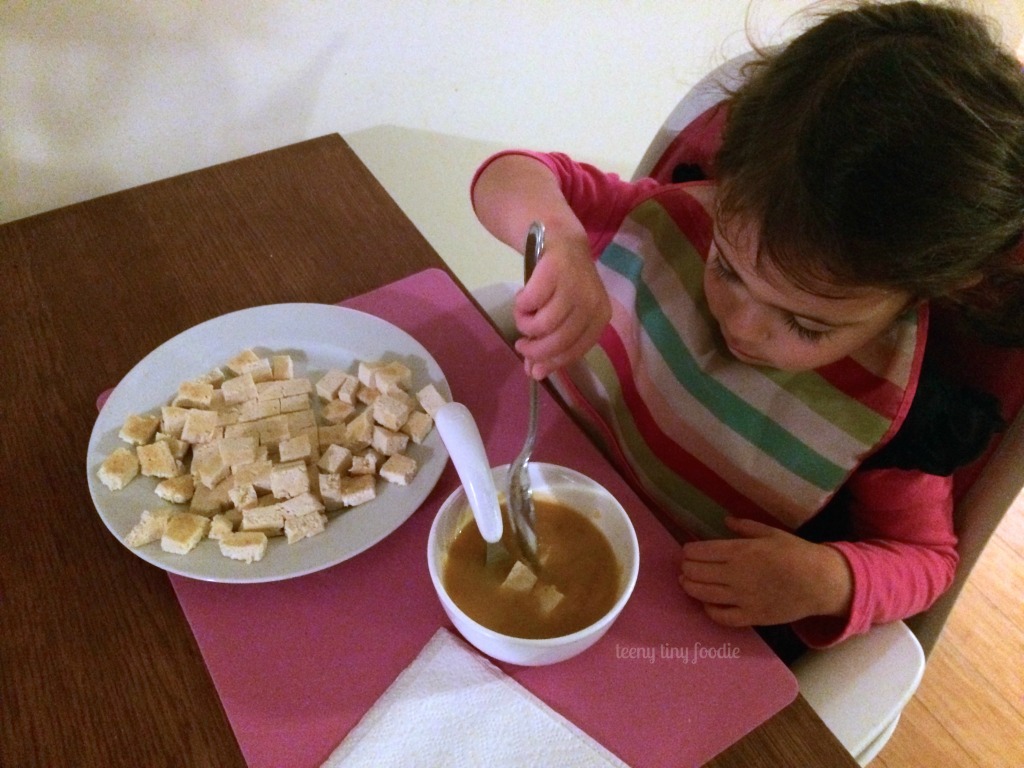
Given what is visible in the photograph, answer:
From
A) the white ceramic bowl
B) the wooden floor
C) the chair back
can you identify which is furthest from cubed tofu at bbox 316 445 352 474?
the wooden floor

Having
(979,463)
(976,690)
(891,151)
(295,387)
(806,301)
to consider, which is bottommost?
(976,690)

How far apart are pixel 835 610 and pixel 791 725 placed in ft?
0.45

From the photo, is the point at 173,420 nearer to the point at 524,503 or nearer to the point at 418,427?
the point at 418,427

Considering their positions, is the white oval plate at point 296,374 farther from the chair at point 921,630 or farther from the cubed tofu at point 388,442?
the chair at point 921,630

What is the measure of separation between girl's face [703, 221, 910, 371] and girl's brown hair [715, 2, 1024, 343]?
0.08ft

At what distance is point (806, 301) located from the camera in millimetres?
594

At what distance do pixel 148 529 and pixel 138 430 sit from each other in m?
0.11

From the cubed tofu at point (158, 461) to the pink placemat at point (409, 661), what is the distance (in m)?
0.09

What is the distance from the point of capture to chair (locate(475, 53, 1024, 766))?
59 cm

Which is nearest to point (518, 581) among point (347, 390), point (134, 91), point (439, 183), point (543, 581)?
point (543, 581)

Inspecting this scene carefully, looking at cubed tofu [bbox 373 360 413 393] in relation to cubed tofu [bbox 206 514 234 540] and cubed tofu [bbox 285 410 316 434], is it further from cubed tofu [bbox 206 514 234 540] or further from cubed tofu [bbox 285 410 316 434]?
cubed tofu [bbox 206 514 234 540]

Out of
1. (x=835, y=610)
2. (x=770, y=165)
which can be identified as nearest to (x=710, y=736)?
(x=835, y=610)

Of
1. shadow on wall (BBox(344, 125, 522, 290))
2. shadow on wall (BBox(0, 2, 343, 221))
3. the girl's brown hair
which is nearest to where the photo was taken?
the girl's brown hair

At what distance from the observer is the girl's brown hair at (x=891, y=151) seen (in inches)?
19.6
